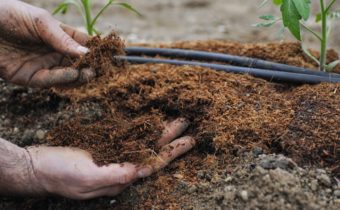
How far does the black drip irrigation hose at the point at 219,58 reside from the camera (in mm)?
2037

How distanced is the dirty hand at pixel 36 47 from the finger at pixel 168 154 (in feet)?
1.47

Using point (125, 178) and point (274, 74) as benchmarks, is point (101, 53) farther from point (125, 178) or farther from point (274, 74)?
point (274, 74)

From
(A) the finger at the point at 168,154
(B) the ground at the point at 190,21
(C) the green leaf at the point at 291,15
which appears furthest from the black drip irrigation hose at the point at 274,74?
(B) the ground at the point at 190,21

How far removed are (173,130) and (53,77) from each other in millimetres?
568

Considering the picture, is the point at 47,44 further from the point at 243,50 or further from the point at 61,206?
the point at 243,50

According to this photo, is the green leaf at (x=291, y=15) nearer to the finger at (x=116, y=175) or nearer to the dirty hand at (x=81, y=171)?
the dirty hand at (x=81, y=171)

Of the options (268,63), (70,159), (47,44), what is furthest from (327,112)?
(47,44)

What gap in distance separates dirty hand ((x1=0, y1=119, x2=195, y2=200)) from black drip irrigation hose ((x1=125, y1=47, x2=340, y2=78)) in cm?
57

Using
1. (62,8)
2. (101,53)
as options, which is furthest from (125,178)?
(62,8)

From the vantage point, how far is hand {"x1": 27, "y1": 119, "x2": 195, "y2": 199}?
5.17 ft

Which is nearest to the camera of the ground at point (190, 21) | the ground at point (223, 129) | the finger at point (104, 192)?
the ground at point (223, 129)

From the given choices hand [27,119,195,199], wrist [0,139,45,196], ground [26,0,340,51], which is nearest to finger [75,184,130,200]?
hand [27,119,195,199]

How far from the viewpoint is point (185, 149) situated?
1732 mm

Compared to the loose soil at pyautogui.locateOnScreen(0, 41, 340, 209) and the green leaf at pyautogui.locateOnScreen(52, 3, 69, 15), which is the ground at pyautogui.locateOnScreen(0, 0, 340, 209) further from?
the green leaf at pyautogui.locateOnScreen(52, 3, 69, 15)
